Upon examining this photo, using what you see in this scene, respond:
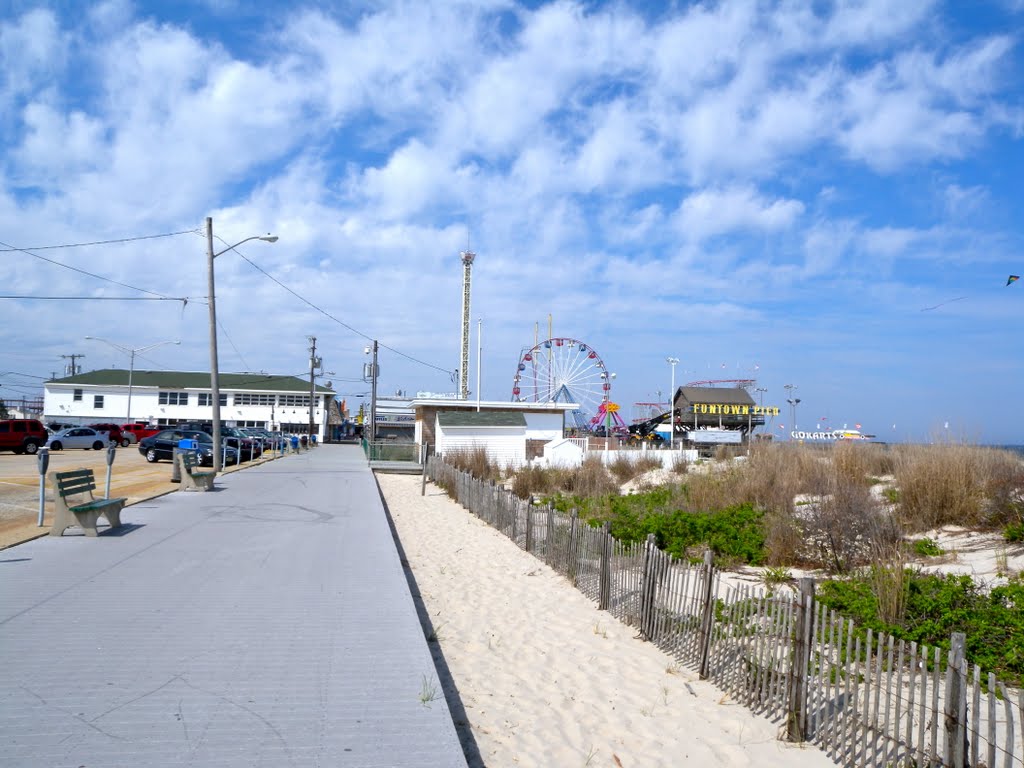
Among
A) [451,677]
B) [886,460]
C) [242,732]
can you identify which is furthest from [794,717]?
[886,460]

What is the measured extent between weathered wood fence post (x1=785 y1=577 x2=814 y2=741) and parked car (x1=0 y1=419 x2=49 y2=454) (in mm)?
40837

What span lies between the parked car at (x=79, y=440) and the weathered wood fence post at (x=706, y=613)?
44.0 m

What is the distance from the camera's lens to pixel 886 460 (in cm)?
1914

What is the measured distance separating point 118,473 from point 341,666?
24270 millimetres

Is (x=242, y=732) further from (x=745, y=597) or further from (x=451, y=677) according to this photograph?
(x=745, y=597)

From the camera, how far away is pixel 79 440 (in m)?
45.8

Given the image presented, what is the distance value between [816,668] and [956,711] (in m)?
1.64

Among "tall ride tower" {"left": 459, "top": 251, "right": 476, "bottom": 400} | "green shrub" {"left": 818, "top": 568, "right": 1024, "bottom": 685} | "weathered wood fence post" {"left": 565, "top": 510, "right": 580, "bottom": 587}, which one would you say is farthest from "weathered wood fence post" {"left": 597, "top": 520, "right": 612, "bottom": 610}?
"tall ride tower" {"left": 459, "top": 251, "right": 476, "bottom": 400}

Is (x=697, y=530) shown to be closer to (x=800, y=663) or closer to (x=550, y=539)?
(x=550, y=539)

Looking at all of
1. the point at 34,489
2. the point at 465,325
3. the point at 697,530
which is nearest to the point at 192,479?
the point at 34,489

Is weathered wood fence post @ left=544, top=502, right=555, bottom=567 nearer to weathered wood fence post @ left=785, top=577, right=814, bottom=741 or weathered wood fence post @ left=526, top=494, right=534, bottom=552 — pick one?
weathered wood fence post @ left=526, top=494, right=534, bottom=552

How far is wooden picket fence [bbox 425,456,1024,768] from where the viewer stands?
15.6 ft

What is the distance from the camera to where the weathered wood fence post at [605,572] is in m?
10.4

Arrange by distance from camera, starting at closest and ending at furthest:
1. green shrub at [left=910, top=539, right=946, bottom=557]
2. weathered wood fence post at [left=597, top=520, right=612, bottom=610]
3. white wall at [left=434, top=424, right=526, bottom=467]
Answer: weathered wood fence post at [left=597, top=520, right=612, bottom=610], green shrub at [left=910, top=539, right=946, bottom=557], white wall at [left=434, top=424, right=526, bottom=467]
